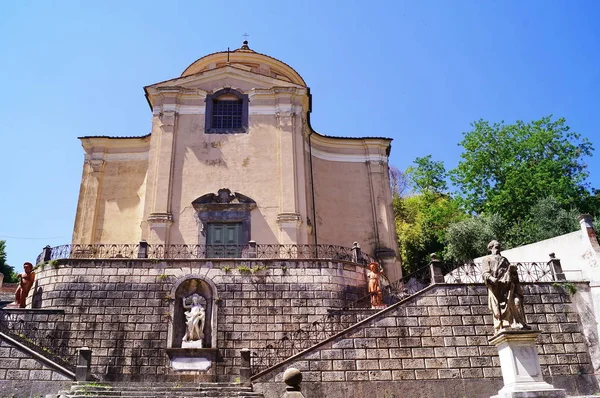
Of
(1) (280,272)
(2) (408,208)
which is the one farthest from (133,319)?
(2) (408,208)

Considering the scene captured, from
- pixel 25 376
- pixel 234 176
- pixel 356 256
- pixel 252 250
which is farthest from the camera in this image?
pixel 234 176

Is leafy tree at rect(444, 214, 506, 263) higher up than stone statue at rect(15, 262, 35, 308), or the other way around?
leafy tree at rect(444, 214, 506, 263)

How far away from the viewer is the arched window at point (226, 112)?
21891 mm

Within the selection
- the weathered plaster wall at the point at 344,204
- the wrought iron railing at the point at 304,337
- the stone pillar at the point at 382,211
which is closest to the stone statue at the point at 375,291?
the wrought iron railing at the point at 304,337

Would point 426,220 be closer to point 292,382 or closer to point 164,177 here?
point 164,177

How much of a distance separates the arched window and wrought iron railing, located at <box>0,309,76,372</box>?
33.6 feet

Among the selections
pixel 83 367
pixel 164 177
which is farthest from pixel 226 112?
pixel 83 367

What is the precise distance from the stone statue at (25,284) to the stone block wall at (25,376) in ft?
11.8

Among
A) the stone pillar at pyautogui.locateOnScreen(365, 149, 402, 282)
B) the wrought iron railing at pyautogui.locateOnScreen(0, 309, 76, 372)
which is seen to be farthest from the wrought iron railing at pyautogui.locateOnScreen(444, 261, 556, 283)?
the wrought iron railing at pyautogui.locateOnScreen(0, 309, 76, 372)

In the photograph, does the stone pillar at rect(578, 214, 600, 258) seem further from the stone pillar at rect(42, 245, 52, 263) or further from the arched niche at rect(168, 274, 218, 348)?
the stone pillar at rect(42, 245, 52, 263)

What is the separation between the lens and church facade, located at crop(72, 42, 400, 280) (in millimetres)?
19984

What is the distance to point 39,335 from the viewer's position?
1511 cm

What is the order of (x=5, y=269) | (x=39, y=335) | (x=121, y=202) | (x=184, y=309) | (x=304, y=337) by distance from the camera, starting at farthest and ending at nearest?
1. (x=5, y=269)
2. (x=121, y=202)
3. (x=184, y=309)
4. (x=304, y=337)
5. (x=39, y=335)

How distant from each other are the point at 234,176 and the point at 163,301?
670 centimetres
